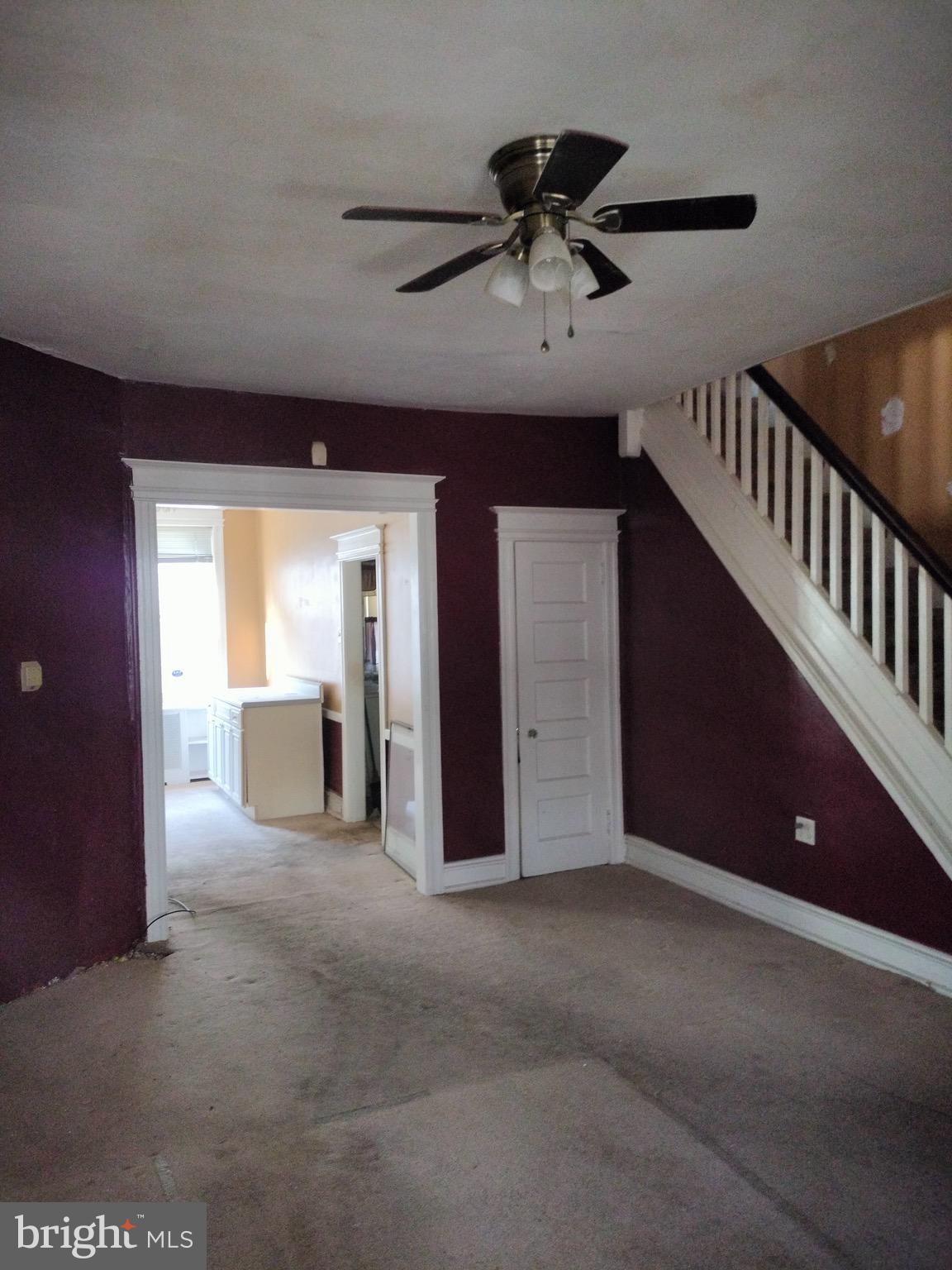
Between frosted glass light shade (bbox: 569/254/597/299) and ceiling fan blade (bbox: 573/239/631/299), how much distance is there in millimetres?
16

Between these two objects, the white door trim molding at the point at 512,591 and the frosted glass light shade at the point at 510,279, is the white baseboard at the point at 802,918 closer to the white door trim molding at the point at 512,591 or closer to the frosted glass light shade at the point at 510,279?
the white door trim molding at the point at 512,591

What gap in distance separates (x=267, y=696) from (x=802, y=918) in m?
4.36

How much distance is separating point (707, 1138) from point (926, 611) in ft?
7.08

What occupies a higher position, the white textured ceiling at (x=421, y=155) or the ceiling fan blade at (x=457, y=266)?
the white textured ceiling at (x=421, y=155)

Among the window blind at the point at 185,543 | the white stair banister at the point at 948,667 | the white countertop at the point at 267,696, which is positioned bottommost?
the white countertop at the point at 267,696

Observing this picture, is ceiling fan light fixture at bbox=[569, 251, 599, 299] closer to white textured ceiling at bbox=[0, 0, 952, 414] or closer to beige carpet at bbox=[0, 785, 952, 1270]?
white textured ceiling at bbox=[0, 0, 952, 414]

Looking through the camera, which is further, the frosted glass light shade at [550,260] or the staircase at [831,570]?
the staircase at [831,570]

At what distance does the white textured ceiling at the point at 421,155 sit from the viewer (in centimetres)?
167

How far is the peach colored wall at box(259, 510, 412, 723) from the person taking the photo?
5340 millimetres

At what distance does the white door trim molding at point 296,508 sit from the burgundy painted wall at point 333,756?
1.72 meters

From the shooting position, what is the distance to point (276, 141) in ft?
→ 6.57

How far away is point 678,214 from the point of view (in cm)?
192

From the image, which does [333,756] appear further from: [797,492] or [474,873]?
[797,492]

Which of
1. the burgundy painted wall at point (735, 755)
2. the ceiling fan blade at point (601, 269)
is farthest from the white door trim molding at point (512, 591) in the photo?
the ceiling fan blade at point (601, 269)
